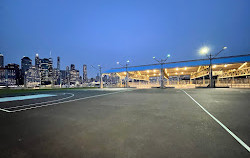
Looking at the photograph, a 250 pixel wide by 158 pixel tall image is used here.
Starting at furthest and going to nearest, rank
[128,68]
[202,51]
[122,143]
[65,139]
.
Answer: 1. [128,68]
2. [202,51]
3. [65,139]
4. [122,143]

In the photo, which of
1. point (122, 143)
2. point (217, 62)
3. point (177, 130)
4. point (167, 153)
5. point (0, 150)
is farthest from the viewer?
point (217, 62)

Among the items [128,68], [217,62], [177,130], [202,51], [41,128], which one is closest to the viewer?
[177,130]

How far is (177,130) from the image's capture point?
11.6 feet

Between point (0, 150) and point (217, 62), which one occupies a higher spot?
point (217, 62)

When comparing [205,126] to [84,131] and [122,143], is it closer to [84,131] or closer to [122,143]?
[122,143]

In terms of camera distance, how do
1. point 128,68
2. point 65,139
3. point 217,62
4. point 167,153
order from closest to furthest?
point 167,153 → point 65,139 → point 217,62 → point 128,68

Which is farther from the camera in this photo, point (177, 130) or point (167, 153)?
point (177, 130)

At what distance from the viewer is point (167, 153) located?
238 centimetres

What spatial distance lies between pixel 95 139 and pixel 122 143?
760mm

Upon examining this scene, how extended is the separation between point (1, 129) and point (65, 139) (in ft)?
Result: 8.51

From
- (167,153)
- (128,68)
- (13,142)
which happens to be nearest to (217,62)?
(128,68)

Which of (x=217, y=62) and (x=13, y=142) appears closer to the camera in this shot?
(x=13, y=142)

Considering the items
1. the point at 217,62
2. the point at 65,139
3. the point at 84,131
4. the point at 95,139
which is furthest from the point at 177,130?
the point at 217,62

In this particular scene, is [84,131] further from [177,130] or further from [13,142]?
[177,130]
